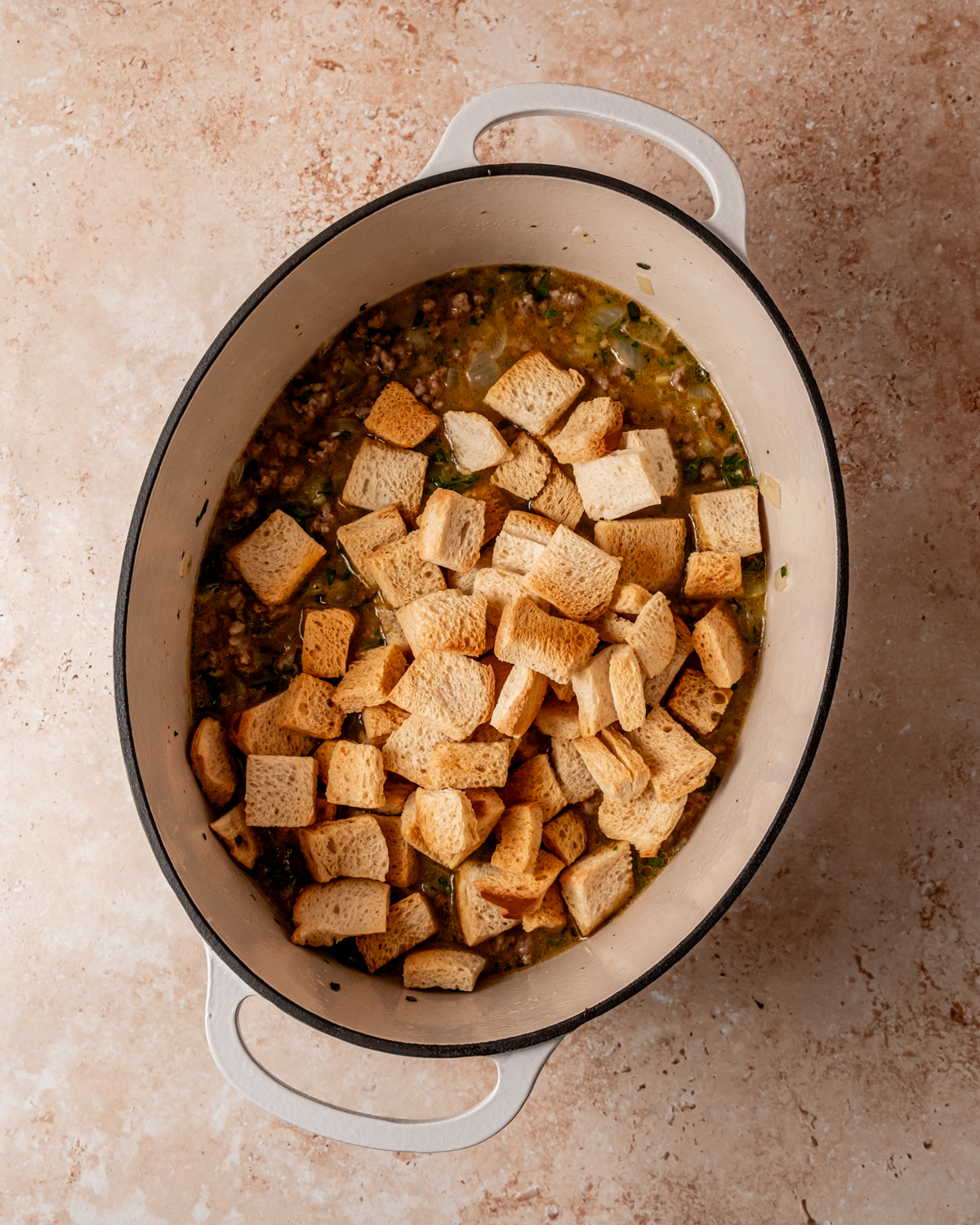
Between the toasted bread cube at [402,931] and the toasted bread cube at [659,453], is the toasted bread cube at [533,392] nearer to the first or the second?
the toasted bread cube at [659,453]

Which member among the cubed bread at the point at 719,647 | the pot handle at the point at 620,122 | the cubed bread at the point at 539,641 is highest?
the pot handle at the point at 620,122

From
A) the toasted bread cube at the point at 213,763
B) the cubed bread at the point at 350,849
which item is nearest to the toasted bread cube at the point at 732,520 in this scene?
the cubed bread at the point at 350,849

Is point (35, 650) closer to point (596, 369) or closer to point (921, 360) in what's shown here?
point (596, 369)

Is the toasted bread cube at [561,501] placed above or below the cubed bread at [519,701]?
above

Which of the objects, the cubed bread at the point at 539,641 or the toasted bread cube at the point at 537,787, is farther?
the toasted bread cube at the point at 537,787

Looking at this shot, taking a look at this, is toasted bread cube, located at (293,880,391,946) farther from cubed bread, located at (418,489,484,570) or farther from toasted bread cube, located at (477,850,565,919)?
cubed bread, located at (418,489,484,570)

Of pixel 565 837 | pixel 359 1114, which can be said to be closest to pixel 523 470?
pixel 565 837
